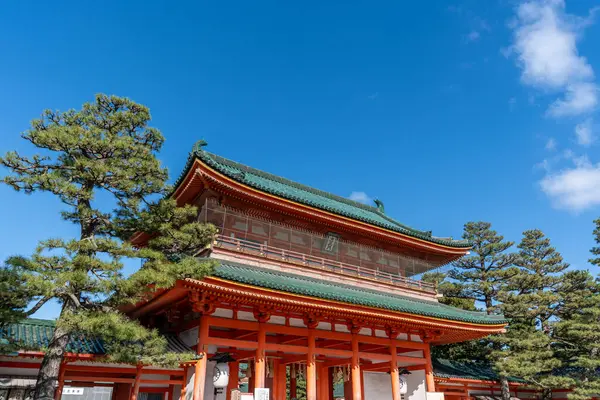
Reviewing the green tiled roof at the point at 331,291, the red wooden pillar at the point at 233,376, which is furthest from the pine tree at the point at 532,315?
the red wooden pillar at the point at 233,376

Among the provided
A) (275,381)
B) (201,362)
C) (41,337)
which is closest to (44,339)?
(41,337)

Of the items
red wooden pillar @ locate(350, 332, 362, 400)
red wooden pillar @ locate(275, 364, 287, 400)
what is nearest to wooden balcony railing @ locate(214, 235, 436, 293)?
red wooden pillar @ locate(350, 332, 362, 400)

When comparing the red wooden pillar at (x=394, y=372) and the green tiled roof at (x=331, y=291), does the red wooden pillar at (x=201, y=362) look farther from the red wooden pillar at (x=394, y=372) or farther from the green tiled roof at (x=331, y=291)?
the red wooden pillar at (x=394, y=372)

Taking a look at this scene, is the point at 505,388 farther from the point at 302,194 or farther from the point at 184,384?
the point at 184,384

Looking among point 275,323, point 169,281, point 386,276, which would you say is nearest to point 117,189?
point 169,281

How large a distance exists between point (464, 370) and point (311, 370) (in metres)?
13.9

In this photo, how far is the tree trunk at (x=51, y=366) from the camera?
10953mm

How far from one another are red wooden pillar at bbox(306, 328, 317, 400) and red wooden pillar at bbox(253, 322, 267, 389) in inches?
74.3

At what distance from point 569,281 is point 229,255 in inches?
986

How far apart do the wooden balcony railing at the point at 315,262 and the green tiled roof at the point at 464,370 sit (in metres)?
4.68

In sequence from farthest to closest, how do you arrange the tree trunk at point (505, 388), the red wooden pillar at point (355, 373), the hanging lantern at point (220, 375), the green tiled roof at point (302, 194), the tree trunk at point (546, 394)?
1. the tree trunk at point (546, 394)
2. the tree trunk at point (505, 388)
3. the green tiled roof at point (302, 194)
4. the red wooden pillar at point (355, 373)
5. the hanging lantern at point (220, 375)

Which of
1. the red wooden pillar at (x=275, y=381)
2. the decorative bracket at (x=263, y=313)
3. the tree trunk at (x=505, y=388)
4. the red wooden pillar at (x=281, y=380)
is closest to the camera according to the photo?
the decorative bracket at (x=263, y=313)

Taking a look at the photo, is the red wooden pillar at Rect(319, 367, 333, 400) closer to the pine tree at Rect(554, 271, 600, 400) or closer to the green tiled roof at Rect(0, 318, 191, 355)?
the green tiled roof at Rect(0, 318, 191, 355)

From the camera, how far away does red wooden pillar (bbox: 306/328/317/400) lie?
15.5m
